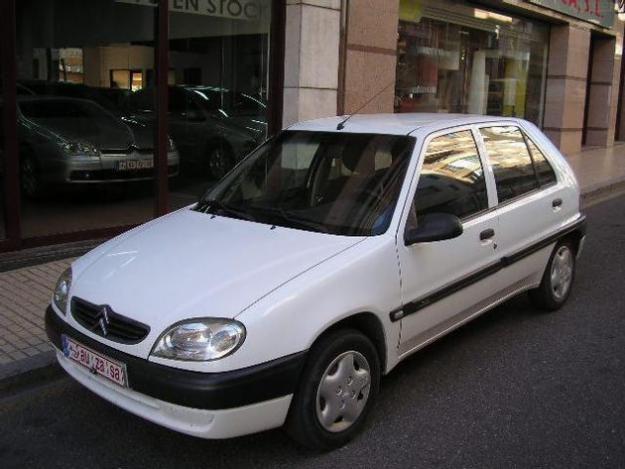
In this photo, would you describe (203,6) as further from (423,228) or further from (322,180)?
(423,228)

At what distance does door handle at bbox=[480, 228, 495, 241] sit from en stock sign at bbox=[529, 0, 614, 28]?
1068 centimetres

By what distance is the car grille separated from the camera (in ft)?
9.94

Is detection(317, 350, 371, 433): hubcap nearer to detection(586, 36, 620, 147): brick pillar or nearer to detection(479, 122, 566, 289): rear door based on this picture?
detection(479, 122, 566, 289): rear door

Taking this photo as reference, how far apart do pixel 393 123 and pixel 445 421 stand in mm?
1785

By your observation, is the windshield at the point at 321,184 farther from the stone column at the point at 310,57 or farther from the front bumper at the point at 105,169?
the stone column at the point at 310,57

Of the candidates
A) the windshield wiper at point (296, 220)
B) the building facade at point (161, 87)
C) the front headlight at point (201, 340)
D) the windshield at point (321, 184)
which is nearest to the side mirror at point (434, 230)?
the windshield at point (321, 184)

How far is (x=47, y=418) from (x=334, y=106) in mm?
6316

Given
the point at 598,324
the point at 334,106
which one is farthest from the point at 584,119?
the point at 598,324

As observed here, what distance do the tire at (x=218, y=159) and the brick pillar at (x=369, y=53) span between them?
166 cm

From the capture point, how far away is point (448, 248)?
153 inches

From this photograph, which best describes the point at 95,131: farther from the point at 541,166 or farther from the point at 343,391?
the point at 343,391

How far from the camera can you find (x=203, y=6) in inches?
326

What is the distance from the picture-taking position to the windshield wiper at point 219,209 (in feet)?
13.0

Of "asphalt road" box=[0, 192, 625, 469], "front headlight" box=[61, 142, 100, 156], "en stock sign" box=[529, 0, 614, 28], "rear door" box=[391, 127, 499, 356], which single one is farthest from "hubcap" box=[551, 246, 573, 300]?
"en stock sign" box=[529, 0, 614, 28]
